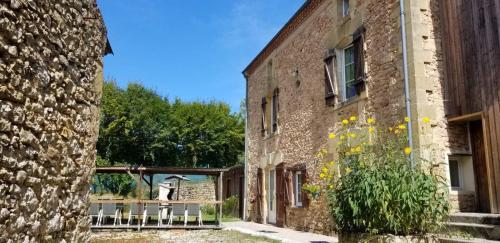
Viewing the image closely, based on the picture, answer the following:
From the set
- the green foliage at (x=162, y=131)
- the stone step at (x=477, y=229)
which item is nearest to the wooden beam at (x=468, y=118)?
the stone step at (x=477, y=229)

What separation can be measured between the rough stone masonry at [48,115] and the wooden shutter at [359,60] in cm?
551

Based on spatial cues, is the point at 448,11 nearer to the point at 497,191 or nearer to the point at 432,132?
the point at 432,132

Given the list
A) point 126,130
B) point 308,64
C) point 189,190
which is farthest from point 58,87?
point 126,130

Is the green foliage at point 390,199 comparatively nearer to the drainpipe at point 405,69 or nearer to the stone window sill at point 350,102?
the drainpipe at point 405,69

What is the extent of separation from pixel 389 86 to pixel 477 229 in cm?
296

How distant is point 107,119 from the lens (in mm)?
25109

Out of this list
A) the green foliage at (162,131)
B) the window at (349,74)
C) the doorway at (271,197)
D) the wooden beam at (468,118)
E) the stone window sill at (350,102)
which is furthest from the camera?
the green foliage at (162,131)

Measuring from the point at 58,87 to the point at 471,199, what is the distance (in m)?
6.48

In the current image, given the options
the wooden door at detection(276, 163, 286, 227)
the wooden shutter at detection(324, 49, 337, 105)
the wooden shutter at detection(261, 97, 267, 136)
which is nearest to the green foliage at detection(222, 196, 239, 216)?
the wooden shutter at detection(261, 97, 267, 136)

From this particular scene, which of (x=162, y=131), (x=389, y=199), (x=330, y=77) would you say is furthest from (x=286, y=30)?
(x=162, y=131)

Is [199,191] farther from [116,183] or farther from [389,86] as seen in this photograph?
[389,86]

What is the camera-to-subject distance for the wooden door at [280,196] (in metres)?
12.5

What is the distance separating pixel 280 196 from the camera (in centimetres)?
1280

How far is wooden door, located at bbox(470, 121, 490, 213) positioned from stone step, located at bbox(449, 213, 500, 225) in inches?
24.9
